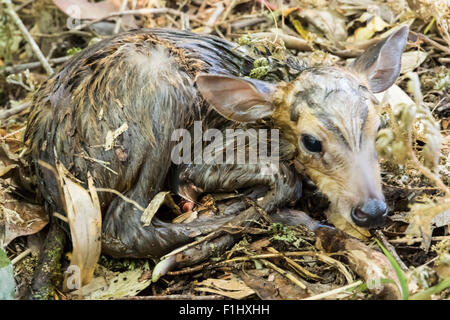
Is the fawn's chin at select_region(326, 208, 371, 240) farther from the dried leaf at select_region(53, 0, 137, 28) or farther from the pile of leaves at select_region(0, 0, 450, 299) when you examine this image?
the dried leaf at select_region(53, 0, 137, 28)

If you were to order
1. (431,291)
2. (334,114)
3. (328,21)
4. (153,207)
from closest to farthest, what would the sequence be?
(431,291) < (334,114) < (153,207) < (328,21)

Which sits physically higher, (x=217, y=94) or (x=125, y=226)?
(x=217, y=94)

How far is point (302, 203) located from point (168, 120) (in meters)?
1.13

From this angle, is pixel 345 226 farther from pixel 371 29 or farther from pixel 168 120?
pixel 371 29

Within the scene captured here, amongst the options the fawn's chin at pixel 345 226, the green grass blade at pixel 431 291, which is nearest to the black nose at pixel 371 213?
the fawn's chin at pixel 345 226

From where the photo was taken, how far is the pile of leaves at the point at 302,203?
3.20 meters

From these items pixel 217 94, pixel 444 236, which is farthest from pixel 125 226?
pixel 444 236

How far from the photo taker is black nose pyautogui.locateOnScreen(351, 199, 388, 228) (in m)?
3.26

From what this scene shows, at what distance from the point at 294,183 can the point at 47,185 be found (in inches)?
62.6

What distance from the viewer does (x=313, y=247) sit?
148 inches

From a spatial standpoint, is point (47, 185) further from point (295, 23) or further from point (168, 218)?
point (295, 23)

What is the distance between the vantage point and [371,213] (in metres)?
3.26

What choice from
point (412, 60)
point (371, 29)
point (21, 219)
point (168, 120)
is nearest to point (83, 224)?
point (21, 219)

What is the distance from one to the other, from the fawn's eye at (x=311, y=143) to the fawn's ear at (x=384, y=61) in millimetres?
620
